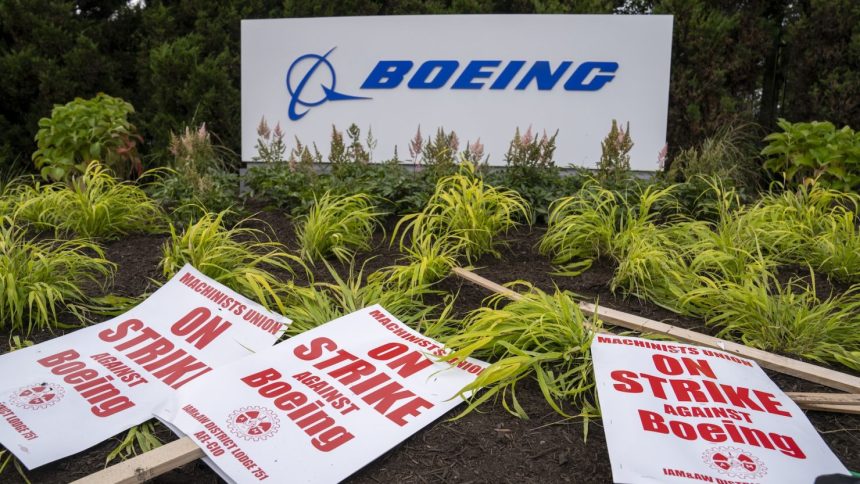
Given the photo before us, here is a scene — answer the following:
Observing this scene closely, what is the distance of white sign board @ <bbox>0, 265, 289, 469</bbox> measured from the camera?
238cm

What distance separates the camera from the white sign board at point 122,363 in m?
2.38

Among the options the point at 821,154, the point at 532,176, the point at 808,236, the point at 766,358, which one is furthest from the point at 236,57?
the point at 766,358

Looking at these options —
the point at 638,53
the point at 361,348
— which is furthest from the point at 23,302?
the point at 638,53

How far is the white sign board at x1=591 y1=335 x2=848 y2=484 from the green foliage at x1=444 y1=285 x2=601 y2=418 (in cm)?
11

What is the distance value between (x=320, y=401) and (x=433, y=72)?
392 cm

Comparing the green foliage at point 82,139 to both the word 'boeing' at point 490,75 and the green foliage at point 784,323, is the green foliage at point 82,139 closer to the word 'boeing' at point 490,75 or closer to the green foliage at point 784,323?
the word 'boeing' at point 490,75

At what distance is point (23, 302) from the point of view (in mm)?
3062

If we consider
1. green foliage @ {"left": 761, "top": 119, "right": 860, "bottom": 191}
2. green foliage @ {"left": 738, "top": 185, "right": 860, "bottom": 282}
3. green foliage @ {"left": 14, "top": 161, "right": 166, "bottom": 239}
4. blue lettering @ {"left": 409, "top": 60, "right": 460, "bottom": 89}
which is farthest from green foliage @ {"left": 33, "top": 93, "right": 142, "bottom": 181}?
green foliage @ {"left": 761, "top": 119, "right": 860, "bottom": 191}

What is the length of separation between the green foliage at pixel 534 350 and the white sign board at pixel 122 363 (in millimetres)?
908

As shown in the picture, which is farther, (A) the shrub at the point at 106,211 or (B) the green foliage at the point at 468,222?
(A) the shrub at the point at 106,211

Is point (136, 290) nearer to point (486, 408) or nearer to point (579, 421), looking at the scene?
point (486, 408)

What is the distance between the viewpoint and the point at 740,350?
2.70 metres

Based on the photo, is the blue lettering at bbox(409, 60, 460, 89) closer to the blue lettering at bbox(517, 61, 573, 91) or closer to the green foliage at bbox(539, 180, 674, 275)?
the blue lettering at bbox(517, 61, 573, 91)

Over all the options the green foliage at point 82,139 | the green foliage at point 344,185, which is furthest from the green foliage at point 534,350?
the green foliage at point 82,139
